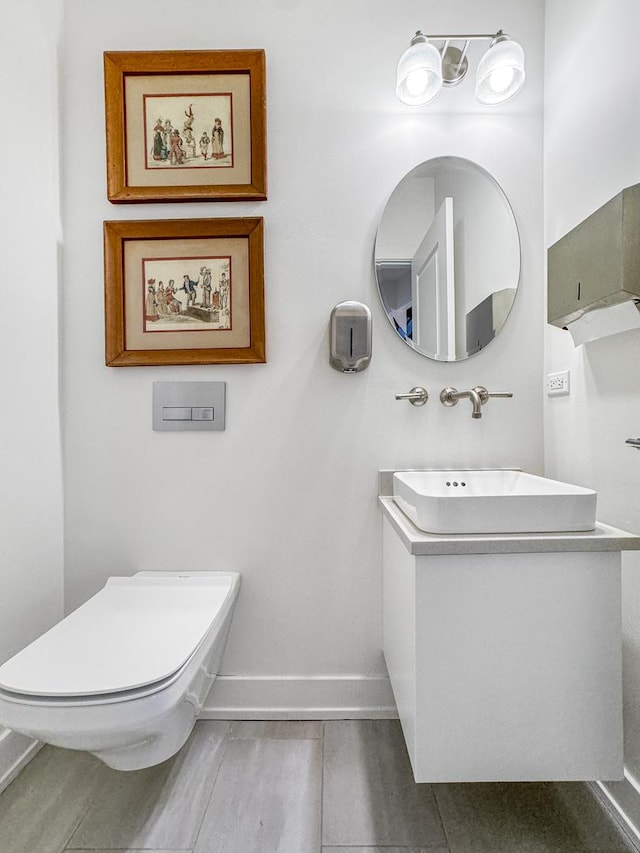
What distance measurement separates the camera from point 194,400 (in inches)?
67.2

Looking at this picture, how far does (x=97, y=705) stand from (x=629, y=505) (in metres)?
1.29

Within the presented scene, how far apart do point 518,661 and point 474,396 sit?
2.51 feet

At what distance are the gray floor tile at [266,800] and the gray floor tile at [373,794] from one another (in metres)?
0.04

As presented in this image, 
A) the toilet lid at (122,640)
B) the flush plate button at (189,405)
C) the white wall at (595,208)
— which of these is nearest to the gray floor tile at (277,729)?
the toilet lid at (122,640)

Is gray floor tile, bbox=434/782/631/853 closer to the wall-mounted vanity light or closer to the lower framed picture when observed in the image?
the lower framed picture

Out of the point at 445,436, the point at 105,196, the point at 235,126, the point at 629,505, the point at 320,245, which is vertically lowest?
the point at 629,505

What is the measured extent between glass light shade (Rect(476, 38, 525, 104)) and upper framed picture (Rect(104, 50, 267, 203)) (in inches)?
27.6

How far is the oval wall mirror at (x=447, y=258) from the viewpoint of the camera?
1.69 meters

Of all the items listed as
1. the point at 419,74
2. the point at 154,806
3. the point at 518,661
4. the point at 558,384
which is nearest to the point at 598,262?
the point at 558,384

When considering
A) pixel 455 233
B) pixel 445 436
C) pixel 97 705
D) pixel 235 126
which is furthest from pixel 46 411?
pixel 455 233

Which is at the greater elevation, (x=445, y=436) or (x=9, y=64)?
(x=9, y=64)

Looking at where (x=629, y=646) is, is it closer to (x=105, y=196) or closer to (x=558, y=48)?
(x=558, y=48)

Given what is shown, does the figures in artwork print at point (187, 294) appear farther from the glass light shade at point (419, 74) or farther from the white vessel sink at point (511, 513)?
the white vessel sink at point (511, 513)

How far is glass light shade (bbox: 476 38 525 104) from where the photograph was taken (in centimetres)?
150
